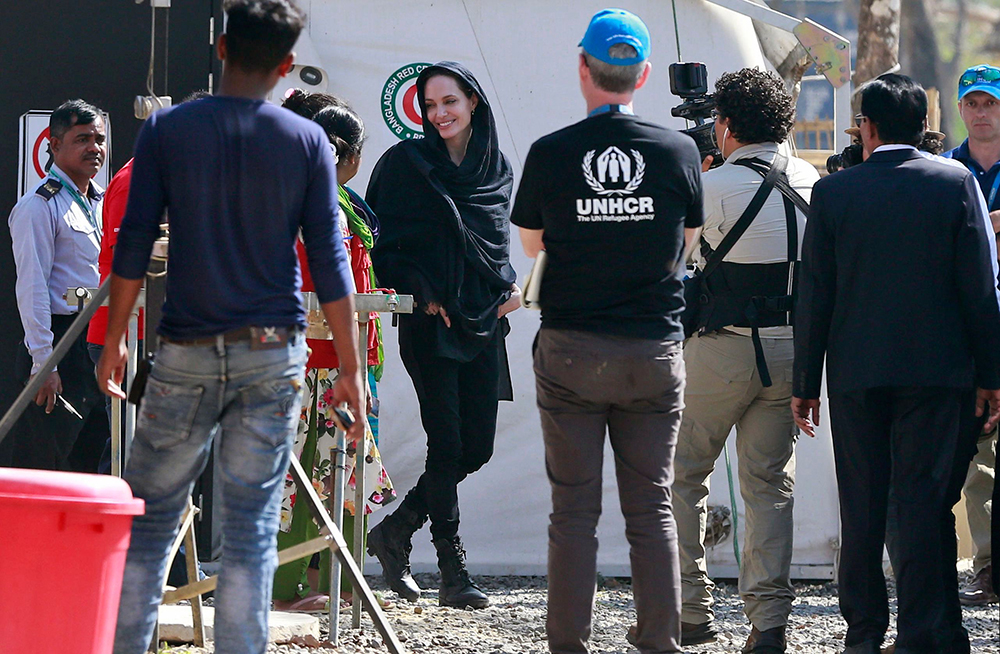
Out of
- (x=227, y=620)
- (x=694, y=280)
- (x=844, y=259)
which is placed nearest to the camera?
(x=227, y=620)

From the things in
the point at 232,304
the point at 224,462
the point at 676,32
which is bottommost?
the point at 224,462

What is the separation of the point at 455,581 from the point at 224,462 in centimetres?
224

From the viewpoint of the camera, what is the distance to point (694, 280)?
4422mm

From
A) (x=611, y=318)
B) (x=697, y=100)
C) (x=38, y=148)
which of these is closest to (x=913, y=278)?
(x=611, y=318)

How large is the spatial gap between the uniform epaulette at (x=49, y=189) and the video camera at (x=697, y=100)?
2.30 metres

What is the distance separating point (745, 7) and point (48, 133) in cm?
288

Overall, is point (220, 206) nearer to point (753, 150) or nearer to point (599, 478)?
point (599, 478)

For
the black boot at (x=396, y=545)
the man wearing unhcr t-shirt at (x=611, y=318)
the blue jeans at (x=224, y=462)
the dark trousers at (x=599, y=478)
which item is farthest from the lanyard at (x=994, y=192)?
the blue jeans at (x=224, y=462)

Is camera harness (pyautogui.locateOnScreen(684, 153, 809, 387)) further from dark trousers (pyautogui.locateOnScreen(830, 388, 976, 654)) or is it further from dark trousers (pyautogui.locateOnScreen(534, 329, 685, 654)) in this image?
dark trousers (pyautogui.locateOnScreen(534, 329, 685, 654))

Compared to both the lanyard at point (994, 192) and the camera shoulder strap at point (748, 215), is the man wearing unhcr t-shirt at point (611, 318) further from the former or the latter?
the lanyard at point (994, 192)

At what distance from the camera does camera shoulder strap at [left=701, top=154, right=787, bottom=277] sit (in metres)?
4.24

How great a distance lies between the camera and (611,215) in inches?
134

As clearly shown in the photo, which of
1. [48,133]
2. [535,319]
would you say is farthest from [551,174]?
[48,133]

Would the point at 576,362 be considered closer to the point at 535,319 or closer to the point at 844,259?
the point at 844,259
